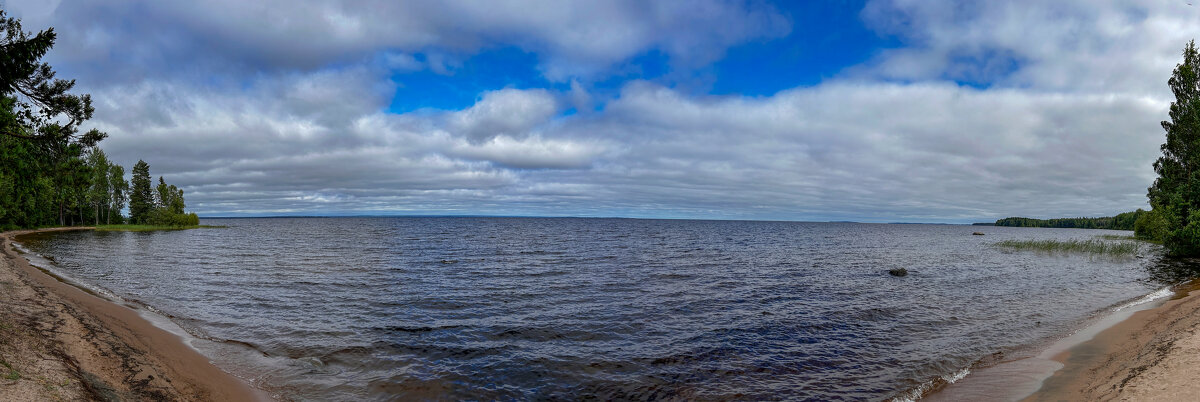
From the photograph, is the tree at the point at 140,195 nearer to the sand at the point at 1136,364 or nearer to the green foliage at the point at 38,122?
the green foliage at the point at 38,122

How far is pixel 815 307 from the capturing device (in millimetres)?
24500

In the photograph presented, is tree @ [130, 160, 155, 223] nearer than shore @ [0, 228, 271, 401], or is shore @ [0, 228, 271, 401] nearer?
shore @ [0, 228, 271, 401]

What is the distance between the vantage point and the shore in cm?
920

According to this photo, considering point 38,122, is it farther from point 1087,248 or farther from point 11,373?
point 1087,248

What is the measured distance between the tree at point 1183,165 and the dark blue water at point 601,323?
8.86 metres

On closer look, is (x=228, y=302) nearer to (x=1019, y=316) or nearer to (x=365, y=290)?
(x=365, y=290)

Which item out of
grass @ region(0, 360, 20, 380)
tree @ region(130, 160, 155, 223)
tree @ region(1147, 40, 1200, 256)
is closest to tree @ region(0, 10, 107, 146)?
grass @ region(0, 360, 20, 380)

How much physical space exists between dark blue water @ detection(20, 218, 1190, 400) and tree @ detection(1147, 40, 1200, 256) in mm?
8858

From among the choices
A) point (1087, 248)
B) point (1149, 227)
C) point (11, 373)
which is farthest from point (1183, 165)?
point (11, 373)

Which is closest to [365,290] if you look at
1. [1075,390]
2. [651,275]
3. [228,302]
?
[228,302]

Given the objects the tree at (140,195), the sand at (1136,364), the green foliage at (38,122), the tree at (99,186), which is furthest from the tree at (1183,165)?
the tree at (140,195)

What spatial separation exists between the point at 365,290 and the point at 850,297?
28254 millimetres

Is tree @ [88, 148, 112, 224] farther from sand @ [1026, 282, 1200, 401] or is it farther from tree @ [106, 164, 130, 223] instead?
sand @ [1026, 282, 1200, 401]

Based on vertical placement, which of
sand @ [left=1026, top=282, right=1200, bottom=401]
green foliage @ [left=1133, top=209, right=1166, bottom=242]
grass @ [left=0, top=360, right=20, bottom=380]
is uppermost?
green foliage @ [left=1133, top=209, right=1166, bottom=242]
